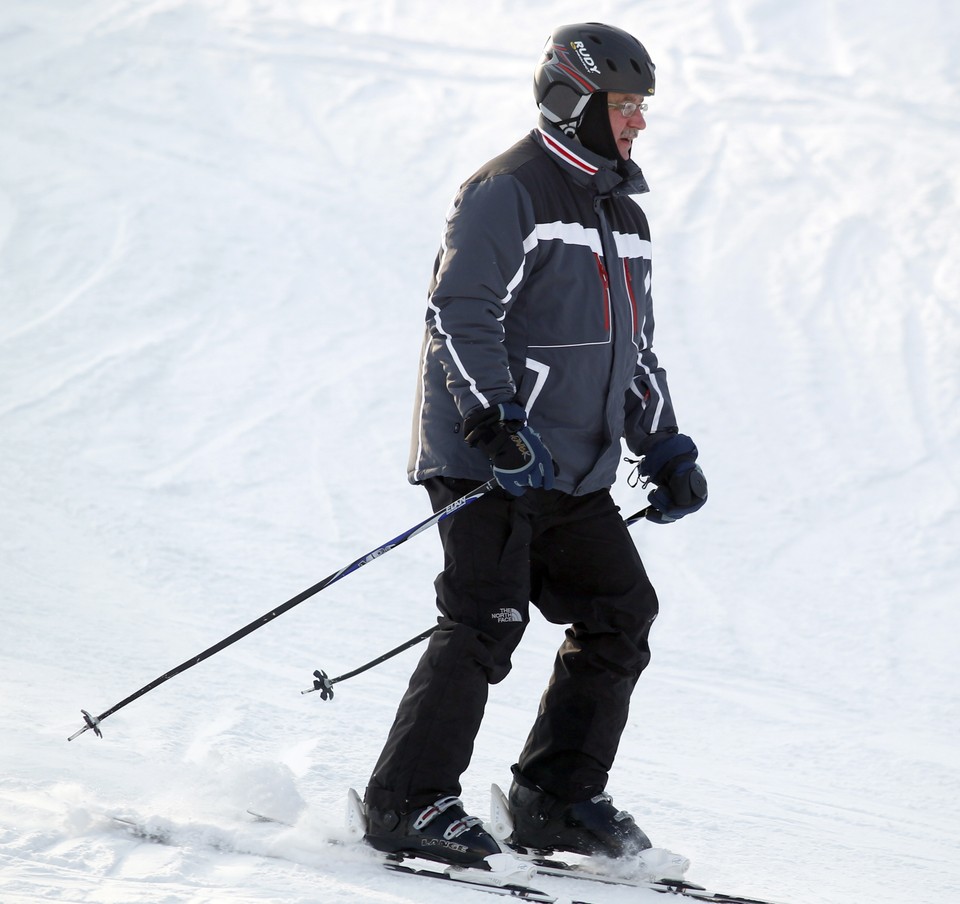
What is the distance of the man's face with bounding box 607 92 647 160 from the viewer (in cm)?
326

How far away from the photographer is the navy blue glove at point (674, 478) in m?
3.39

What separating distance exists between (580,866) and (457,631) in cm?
70

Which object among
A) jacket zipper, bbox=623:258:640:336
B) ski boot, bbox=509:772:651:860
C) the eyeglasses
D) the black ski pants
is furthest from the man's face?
ski boot, bbox=509:772:651:860

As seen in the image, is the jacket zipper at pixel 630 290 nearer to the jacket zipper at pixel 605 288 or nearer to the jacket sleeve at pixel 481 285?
the jacket zipper at pixel 605 288

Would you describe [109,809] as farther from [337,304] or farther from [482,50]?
[482,50]

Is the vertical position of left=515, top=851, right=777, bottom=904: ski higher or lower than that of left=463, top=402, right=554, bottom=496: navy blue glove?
lower

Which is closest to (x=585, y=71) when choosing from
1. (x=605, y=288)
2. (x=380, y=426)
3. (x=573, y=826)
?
(x=605, y=288)

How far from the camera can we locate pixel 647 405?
357 cm

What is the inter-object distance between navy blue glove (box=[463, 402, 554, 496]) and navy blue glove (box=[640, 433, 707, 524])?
561 millimetres

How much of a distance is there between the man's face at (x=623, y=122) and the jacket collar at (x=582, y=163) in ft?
A: 0.21

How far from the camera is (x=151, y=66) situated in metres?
13.3

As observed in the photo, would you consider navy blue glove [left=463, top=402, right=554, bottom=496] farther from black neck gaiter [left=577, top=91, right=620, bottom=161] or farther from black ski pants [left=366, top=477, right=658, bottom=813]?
black neck gaiter [left=577, top=91, right=620, bottom=161]

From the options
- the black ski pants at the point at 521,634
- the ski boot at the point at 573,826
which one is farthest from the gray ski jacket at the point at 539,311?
the ski boot at the point at 573,826

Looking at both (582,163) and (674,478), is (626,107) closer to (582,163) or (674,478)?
(582,163)
